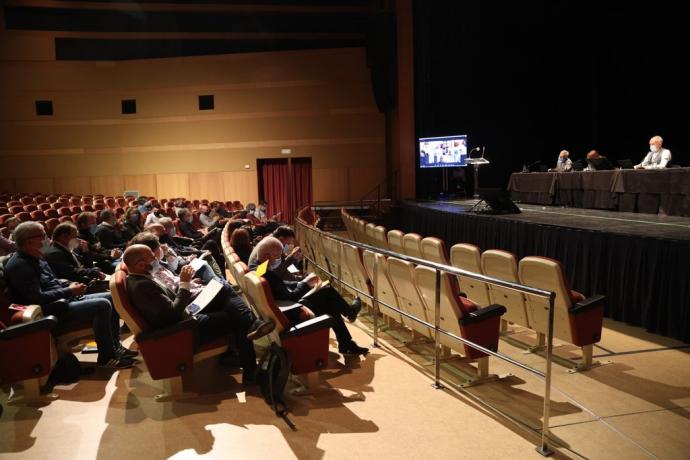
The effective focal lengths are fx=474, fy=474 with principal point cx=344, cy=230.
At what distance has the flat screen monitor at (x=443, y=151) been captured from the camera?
36.5 feet

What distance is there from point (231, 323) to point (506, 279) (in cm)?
207

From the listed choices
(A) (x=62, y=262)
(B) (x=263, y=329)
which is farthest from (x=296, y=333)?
(A) (x=62, y=262)

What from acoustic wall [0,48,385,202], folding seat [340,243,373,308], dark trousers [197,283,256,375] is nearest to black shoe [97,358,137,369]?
dark trousers [197,283,256,375]

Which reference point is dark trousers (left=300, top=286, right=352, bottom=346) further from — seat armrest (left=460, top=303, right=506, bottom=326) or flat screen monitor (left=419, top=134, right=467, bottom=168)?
flat screen monitor (left=419, top=134, right=467, bottom=168)

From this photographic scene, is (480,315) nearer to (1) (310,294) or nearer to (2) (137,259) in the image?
(1) (310,294)

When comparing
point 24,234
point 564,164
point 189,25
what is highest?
point 189,25

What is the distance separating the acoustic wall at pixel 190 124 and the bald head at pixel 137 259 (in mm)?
12018

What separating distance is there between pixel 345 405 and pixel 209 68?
46.2 feet

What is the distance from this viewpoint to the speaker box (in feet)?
23.0

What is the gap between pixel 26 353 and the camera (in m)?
2.96

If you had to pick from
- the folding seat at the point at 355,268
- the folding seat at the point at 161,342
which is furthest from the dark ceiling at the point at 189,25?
the folding seat at the point at 161,342

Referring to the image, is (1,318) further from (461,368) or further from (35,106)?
(35,106)

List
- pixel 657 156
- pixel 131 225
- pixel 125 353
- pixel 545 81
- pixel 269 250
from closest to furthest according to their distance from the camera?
pixel 269 250, pixel 125 353, pixel 131 225, pixel 657 156, pixel 545 81

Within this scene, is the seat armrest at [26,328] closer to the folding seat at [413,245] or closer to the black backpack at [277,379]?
the black backpack at [277,379]
